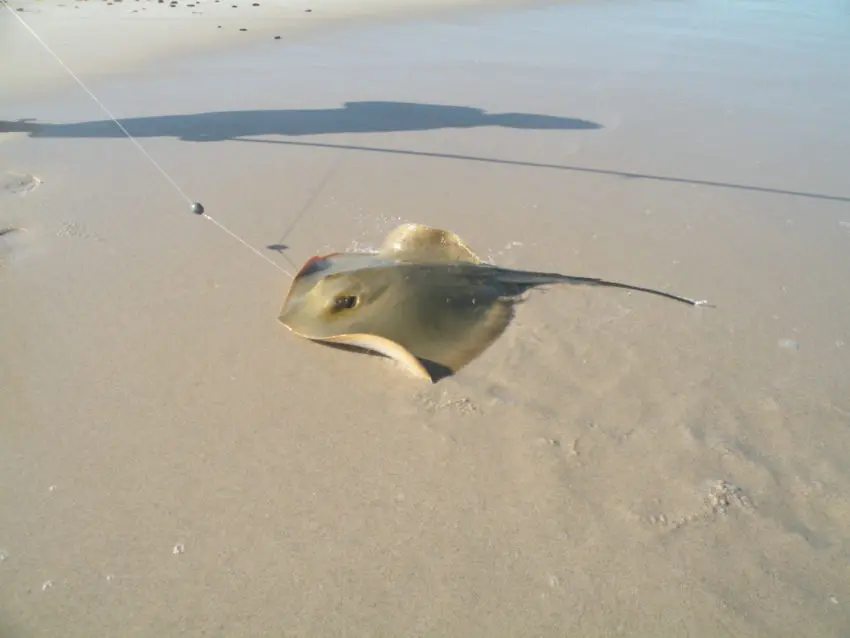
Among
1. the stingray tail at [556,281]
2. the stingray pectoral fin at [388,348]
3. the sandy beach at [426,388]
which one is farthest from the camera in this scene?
the stingray tail at [556,281]

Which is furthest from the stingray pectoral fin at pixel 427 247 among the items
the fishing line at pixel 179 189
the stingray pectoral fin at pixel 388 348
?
the stingray pectoral fin at pixel 388 348

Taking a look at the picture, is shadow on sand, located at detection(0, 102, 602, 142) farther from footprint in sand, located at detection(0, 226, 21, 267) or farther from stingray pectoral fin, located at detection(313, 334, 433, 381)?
stingray pectoral fin, located at detection(313, 334, 433, 381)

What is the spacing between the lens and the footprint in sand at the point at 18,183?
15.2 ft

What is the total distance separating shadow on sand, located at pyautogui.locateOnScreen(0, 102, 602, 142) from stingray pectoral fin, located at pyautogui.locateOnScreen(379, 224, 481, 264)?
251cm

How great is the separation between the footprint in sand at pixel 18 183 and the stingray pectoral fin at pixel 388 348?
3.03 metres

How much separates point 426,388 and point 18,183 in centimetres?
375

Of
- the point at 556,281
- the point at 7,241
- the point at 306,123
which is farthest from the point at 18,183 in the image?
the point at 556,281

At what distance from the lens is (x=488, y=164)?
538 cm

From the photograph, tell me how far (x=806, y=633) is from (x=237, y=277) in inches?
122

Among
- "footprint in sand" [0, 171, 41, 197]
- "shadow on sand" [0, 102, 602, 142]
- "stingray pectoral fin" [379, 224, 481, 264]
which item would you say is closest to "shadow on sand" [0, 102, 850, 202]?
"shadow on sand" [0, 102, 602, 142]

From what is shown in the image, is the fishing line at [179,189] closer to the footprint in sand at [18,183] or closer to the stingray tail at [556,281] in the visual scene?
the footprint in sand at [18,183]

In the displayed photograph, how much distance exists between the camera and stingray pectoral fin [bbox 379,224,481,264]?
3711mm

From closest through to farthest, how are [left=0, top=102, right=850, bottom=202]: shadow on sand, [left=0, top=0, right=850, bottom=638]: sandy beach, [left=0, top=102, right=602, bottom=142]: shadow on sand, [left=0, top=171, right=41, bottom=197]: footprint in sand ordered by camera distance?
[left=0, top=0, right=850, bottom=638]: sandy beach
[left=0, top=171, right=41, bottom=197]: footprint in sand
[left=0, top=102, right=850, bottom=202]: shadow on sand
[left=0, top=102, right=602, bottom=142]: shadow on sand

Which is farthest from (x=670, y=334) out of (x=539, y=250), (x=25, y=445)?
(x=25, y=445)
